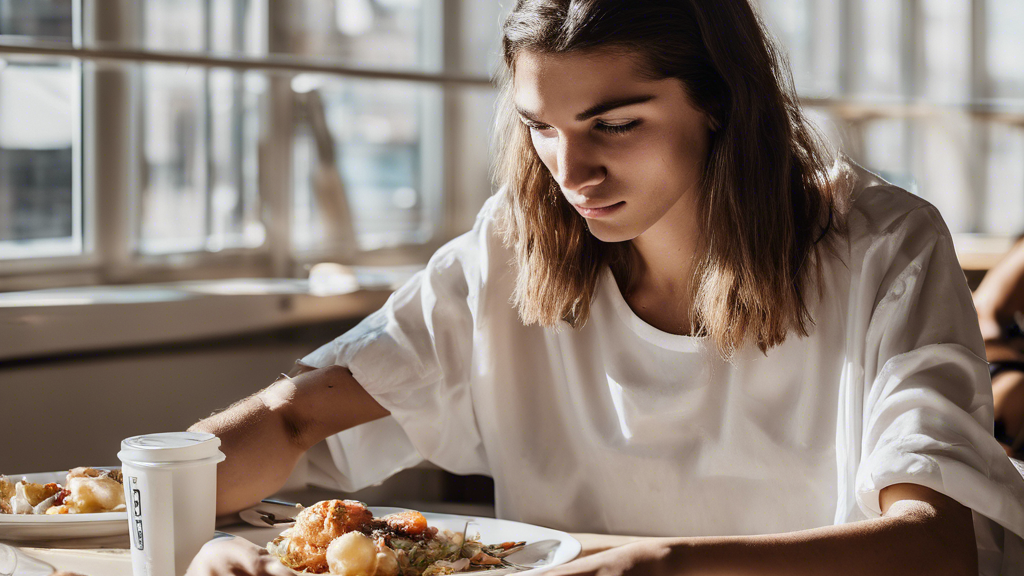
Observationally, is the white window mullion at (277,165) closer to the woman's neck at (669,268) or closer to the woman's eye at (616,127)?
the woman's neck at (669,268)

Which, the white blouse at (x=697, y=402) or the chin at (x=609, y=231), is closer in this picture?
the white blouse at (x=697, y=402)

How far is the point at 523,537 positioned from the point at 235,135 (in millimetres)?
2076

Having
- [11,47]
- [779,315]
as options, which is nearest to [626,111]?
[779,315]

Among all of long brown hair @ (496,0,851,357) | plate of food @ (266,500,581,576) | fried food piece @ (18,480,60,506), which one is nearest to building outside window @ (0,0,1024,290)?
long brown hair @ (496,0,851,357)

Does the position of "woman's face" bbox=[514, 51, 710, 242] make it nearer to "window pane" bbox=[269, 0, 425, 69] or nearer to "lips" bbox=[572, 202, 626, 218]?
"lips" bbox=[572, 202, 626, 218]

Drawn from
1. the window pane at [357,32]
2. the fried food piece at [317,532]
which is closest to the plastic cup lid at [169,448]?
the fried food piece at [317,532]

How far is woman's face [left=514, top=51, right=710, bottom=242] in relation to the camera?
107cm

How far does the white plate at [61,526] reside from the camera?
0.97 metres

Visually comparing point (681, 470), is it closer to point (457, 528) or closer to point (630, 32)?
point (457, 528)

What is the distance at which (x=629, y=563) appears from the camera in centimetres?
76

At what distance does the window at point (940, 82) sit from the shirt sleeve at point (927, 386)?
4.31 meters

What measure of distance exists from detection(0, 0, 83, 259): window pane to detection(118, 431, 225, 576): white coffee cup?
1650 millimetres

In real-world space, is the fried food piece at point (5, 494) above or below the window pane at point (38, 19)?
below

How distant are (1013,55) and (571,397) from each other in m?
5.52
